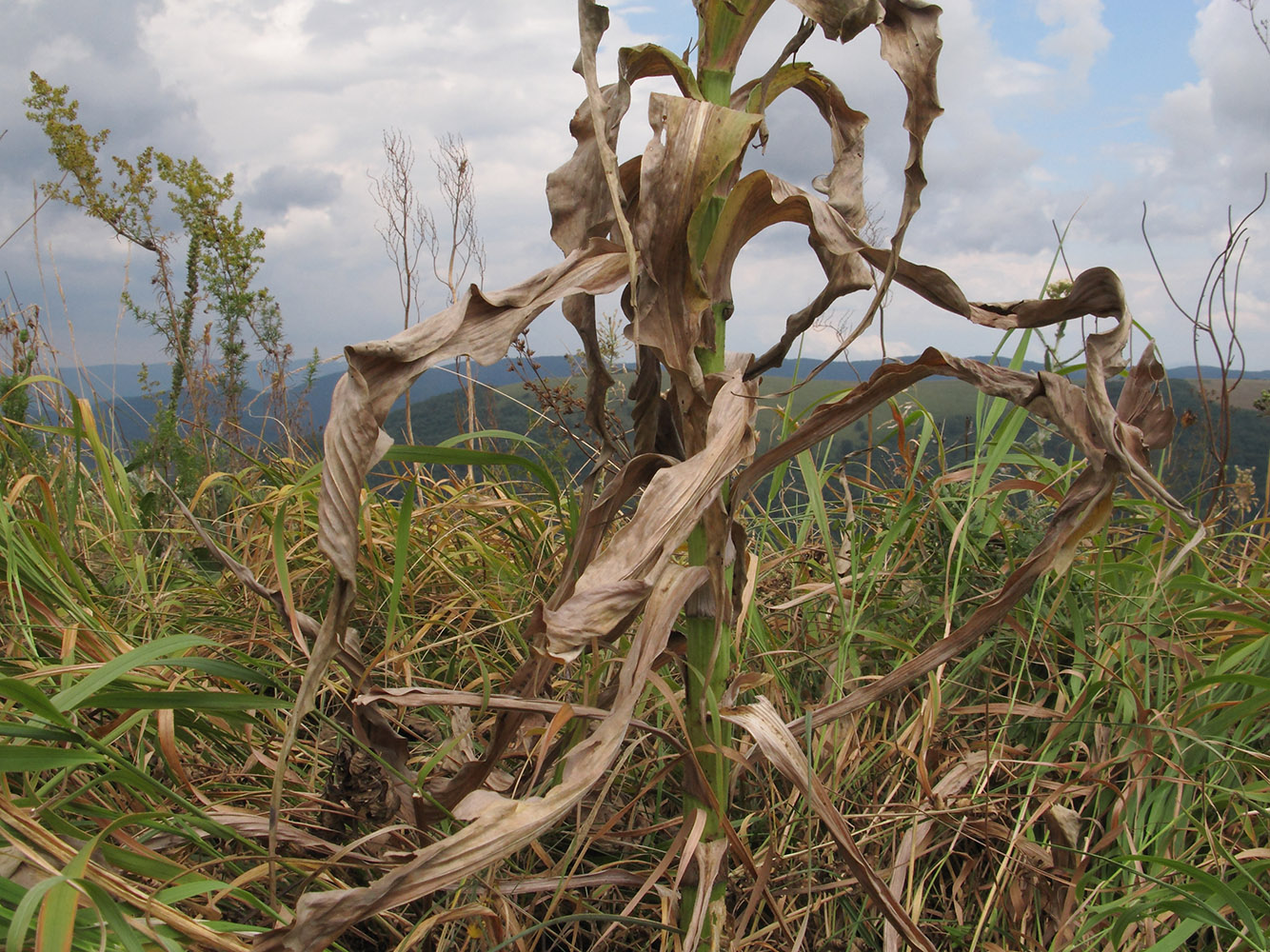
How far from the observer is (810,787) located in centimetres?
93

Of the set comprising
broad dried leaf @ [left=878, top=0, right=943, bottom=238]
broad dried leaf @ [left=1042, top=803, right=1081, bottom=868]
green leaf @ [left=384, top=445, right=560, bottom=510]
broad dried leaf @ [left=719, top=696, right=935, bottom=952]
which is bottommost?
A: broad dried leaf @ [left=1042, top=803, right=1081, bottom=868]

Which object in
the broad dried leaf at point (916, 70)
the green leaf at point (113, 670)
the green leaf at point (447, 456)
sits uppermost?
the broad dried leaf at point (916, 70)

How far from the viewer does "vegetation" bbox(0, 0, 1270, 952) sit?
883 millimetres

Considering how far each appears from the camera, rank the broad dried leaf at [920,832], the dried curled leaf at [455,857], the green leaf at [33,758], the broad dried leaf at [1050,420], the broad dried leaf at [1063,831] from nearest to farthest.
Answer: the dried curled leaf at [455,857]
the green leaf at [33,758]
the broad dried leaf at [1050,420]
the broad dried leaf at [920,832]
the broad dried leaf at [1063,831]

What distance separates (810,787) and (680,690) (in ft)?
1.74

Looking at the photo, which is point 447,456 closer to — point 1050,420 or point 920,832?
point 1050,420

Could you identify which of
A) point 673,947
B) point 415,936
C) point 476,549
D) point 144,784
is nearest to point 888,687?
point 673,947

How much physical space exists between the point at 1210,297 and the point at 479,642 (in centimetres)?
209

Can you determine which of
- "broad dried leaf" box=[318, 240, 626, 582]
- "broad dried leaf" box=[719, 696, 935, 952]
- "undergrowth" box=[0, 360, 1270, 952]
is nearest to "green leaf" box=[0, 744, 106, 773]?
"undergrowth" box=[0, 360, 1270, 952]

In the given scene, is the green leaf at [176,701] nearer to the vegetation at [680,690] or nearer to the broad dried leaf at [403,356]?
the vegetation at [680,690]

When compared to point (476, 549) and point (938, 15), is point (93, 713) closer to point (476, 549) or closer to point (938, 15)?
point (476, 549)

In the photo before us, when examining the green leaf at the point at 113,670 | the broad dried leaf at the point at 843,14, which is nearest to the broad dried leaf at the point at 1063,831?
the broad dried leaf at the point at 843,14

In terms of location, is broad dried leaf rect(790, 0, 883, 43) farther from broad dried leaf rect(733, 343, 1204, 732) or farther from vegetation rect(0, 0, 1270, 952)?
broad dried leaf rect(733, 343, 1204, 732)

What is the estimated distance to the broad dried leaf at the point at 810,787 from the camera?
932mm
